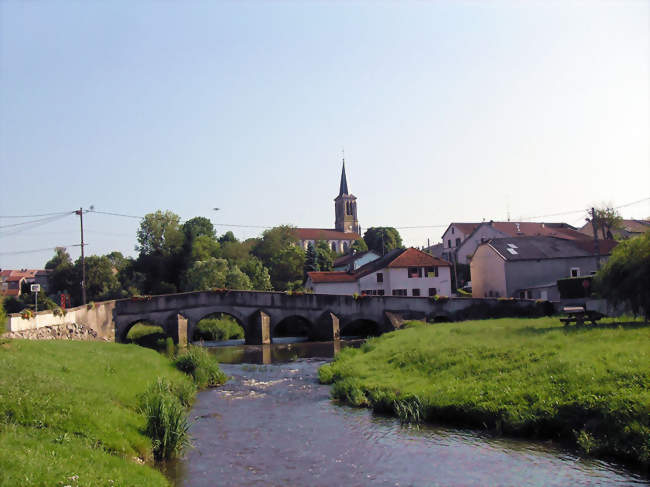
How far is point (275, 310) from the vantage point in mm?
45312

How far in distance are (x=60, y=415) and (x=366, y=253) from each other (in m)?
68.4

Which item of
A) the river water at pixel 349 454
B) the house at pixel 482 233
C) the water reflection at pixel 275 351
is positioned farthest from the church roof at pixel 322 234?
the river water at pixel 349 454

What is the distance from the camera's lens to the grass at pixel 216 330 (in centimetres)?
5003

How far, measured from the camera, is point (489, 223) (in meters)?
70.5

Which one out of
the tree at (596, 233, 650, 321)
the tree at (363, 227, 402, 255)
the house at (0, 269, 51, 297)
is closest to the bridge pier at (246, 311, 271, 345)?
the tree at (596, 233, 650, 321)

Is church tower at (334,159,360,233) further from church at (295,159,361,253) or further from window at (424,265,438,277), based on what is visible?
window at (424,265,438,277)

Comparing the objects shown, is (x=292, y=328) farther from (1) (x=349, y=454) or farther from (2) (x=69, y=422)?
(2) (x=69, y=422)

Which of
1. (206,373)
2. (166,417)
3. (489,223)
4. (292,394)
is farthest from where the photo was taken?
(489,223)

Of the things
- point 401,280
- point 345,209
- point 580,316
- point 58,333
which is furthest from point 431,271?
point 345,209

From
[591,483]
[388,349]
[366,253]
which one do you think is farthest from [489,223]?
[591,483]

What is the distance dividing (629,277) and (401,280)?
32713 millimetres

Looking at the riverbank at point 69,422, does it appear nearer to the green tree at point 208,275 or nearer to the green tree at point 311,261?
the green tree at point 208,275

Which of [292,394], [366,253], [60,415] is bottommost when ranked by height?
[292,394]

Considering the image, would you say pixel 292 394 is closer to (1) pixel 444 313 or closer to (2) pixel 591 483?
(2) pixel 591 483
